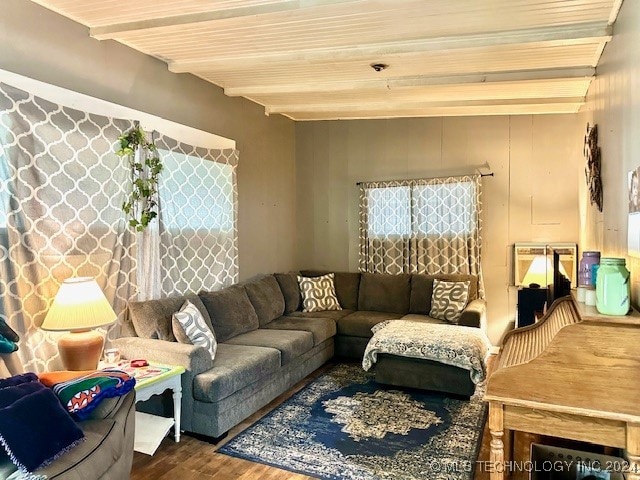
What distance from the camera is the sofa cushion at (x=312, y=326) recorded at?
433 cm

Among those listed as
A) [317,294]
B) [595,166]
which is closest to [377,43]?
→ [595,166]

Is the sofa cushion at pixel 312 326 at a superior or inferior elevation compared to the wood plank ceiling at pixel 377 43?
inferior

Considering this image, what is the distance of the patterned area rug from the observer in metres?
2.67

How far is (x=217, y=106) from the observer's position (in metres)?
4.43

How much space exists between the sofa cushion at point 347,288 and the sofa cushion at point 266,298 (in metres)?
0.80

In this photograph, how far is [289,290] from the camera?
203 inches

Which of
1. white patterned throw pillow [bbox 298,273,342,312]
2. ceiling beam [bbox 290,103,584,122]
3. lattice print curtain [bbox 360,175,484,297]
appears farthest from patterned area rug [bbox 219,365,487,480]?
ceiling beam [bbox 290,103,584,122]

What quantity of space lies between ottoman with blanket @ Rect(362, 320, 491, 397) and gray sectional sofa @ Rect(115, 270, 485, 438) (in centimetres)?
59

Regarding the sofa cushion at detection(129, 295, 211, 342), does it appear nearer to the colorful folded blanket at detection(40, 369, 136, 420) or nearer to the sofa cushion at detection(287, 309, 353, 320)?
the colorful folded blanket at detection(40, 369, 136, 420)

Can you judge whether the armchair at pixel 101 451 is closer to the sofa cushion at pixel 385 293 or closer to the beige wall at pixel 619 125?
the beige wall at pixel 619 125

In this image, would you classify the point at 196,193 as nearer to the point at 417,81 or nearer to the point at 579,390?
the point at 417,81

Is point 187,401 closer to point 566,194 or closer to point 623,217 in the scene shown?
point 623,217

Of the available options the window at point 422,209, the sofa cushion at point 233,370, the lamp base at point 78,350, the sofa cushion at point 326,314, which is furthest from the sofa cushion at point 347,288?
the lamp base at point 78,350

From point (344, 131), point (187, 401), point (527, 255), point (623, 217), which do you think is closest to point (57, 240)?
point (187, 401)
